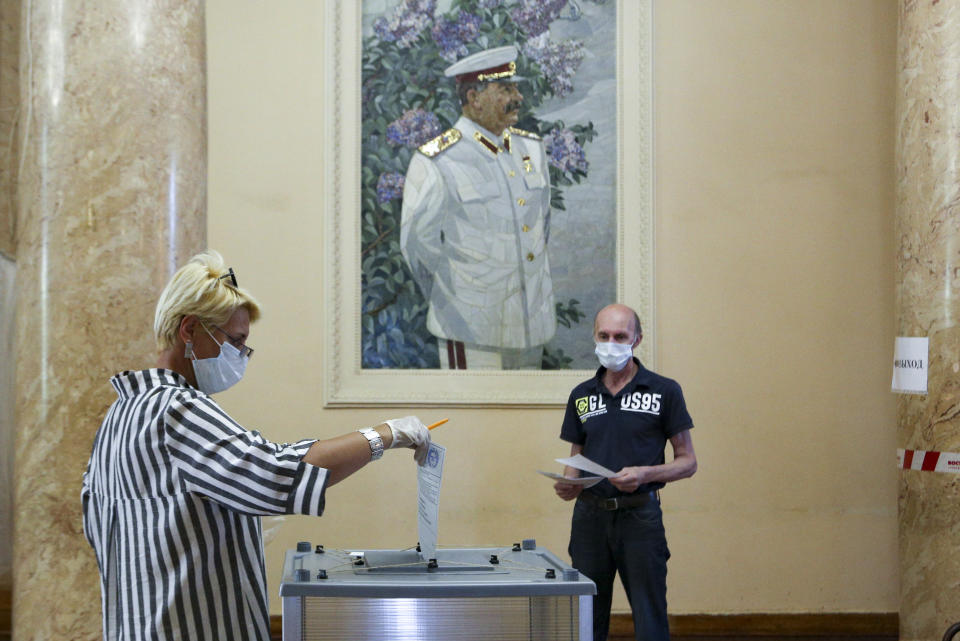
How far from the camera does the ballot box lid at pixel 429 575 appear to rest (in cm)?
251

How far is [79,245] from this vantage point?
3.39m

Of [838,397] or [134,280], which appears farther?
[838,397]

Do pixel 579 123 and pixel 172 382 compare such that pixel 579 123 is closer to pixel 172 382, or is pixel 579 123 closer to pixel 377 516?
pixel 377 516

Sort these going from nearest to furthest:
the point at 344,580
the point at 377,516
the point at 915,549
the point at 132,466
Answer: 1. the point at 132,466
2. the point at 344,580
3. the point at 915,549
4. the point at 377,516

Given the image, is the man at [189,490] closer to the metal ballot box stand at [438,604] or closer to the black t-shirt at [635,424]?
the metal ballot box stand at [438,604]

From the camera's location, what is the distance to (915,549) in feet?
17.2

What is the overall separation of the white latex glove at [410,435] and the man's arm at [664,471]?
1843 mm

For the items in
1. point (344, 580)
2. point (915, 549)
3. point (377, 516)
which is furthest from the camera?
point (377, 516)

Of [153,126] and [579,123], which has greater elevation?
[579,123]

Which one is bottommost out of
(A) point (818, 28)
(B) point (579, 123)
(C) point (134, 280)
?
(C) point (134, 280)

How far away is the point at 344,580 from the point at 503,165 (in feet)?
14.3

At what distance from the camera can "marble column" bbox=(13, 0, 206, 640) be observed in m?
3.35

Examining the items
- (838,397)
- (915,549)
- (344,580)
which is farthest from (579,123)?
(344,580)

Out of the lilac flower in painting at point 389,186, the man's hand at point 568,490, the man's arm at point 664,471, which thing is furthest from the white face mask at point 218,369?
the lilac flower in painting at point 389,186
